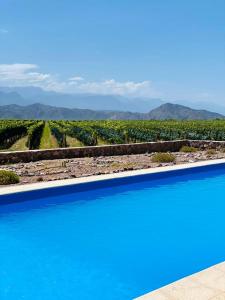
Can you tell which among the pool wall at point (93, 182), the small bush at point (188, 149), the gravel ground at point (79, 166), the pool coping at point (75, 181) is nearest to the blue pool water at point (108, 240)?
the pool wall at point (93, 182)

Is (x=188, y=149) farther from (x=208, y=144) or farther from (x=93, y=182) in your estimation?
(x=93, y=182)

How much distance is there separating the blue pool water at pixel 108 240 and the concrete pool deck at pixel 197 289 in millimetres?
1209

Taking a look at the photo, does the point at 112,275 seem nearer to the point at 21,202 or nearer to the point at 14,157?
the point at 21,202

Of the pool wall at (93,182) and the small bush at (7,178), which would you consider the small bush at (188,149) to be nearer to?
the pool wall at (93,182)

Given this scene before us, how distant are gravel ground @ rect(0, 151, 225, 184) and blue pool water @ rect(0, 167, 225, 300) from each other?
206cm

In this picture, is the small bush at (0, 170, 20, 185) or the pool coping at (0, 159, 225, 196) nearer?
the pool coping at (0, 159, 225, 196)

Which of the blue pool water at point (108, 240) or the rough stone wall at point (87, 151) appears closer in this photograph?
the blue pool water at point (108, 240)

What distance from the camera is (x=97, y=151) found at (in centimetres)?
1784

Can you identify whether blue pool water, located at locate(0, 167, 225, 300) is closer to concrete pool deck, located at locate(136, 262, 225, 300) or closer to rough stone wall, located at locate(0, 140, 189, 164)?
concrete pool deck, located at locate(136, 262, 225, 300)

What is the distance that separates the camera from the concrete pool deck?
4303 mm

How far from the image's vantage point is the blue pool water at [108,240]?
604 centimetres

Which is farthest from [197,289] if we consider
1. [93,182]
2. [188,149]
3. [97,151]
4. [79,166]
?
[188,149]

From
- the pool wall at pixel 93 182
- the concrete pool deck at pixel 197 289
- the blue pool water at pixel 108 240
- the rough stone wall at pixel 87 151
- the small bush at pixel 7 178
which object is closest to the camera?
the concrete pool deck at pixel 197 289

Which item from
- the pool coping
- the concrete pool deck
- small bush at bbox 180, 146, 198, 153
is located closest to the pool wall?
the pool coping
